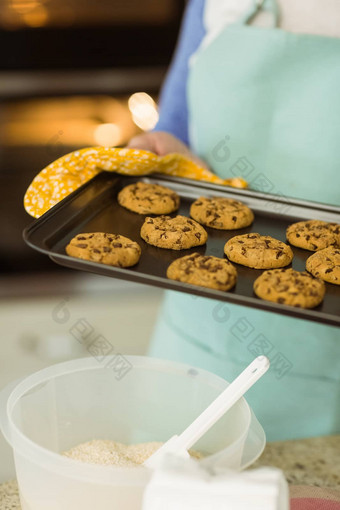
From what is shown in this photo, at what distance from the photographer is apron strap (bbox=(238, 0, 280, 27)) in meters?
1.15

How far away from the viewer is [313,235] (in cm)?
98

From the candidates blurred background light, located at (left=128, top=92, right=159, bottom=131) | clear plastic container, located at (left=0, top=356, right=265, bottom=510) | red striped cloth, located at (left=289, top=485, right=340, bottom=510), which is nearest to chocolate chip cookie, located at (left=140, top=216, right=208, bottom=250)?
clear plastic container, located at (left=0, top=356, right=265, bottom=510)

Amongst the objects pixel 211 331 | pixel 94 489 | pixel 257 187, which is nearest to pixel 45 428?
pixel 94 489

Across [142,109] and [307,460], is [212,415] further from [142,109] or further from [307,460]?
[142,109]

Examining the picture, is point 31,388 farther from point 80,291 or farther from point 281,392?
point 80,291

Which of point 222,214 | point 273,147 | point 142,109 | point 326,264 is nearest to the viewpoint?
point 326,264

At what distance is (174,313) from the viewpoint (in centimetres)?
123

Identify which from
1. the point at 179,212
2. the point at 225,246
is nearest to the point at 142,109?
the point at 179,212

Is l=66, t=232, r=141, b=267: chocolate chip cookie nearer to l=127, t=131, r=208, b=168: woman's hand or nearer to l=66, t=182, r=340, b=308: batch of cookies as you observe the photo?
l=66, t=182, r=340, b=308: batch of cookies

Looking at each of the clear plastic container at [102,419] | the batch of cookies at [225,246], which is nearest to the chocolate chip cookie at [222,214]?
the batch of cookies at [225,246]

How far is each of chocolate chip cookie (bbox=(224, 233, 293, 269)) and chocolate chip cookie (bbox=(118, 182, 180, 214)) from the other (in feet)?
0.45

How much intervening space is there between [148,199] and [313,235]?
10.4 inches

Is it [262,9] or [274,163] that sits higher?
[262,9]

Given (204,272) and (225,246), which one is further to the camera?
(225,246)
